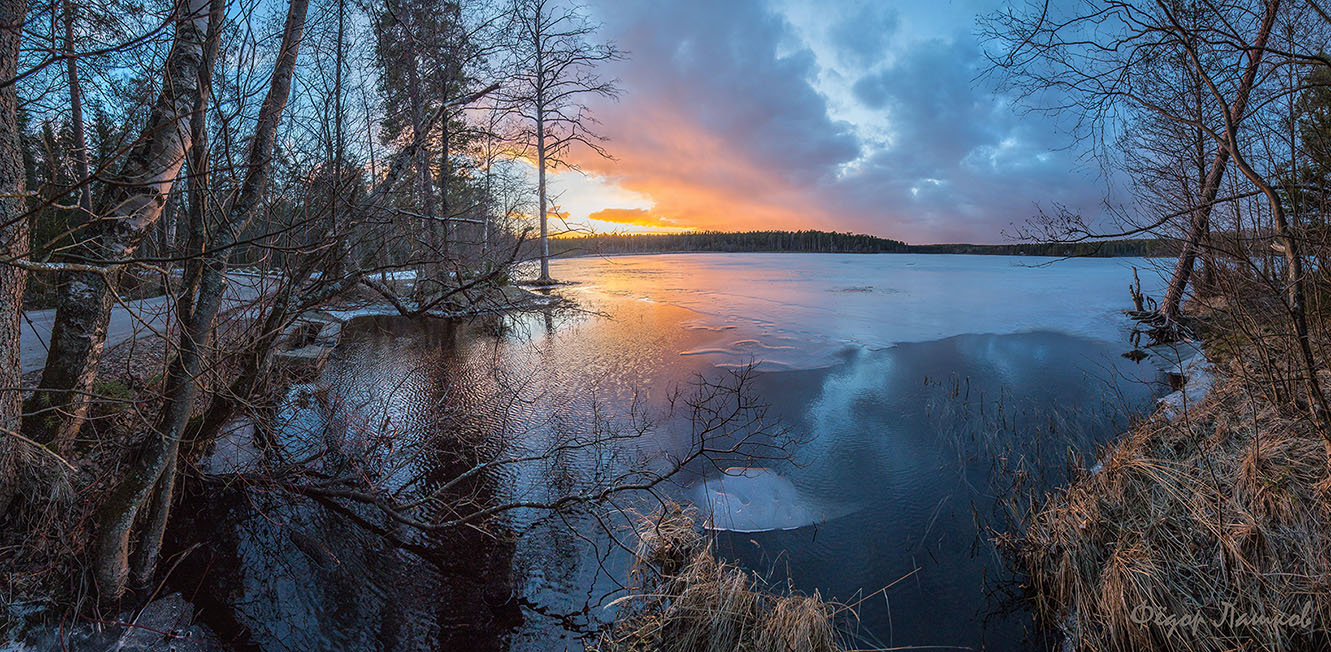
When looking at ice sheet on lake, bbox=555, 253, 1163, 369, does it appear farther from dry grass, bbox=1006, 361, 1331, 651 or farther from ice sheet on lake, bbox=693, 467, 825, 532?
ice sheet on lake, bbox=693, 467, 825, 532

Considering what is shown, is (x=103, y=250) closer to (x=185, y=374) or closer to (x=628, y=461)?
(x=185, y=374)

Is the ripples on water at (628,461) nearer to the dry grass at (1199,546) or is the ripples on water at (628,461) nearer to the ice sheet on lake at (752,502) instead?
the ice sheet on lake at (752,502)

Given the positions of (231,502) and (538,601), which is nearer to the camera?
(538,601)

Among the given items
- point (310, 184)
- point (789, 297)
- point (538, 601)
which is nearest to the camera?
point (310, 184)

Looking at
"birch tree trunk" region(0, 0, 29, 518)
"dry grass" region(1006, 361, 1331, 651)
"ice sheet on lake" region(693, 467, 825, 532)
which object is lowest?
"ice sheet on lake" region(693, 467, 825, 532)

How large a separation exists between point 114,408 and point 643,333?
8.37m

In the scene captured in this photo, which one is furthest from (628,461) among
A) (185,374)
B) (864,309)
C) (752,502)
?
(864,309)

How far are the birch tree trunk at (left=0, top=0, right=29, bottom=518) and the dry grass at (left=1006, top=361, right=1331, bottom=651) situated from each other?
568 centimetres

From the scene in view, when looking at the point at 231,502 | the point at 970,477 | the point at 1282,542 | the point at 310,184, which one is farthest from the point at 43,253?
the point at 970,477

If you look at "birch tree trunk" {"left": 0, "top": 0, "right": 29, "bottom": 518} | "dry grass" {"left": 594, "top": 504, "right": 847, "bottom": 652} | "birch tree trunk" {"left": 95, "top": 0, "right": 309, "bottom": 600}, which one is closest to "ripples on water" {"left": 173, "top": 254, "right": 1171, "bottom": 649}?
"dry grass" {"left": 594, "top": 504, "right": 847, "bottom": 652}

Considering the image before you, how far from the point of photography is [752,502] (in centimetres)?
472

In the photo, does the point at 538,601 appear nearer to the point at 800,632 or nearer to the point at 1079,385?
the point at 800,632

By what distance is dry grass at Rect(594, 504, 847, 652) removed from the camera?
2.89 meters

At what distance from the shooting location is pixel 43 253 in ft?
6.43
